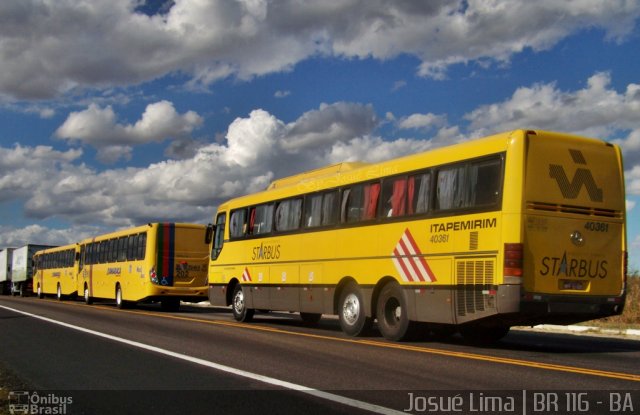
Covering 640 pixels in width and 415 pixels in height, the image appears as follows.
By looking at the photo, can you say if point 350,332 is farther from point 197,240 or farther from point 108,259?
point 108,259

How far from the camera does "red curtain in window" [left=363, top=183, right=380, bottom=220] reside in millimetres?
14078

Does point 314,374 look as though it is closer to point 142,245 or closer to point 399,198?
point 399,198

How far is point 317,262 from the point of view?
52.1ft

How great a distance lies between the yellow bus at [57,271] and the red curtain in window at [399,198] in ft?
92.3

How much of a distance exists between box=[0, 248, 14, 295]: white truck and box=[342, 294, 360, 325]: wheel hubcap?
53100 millimetres

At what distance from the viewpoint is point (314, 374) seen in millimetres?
8648

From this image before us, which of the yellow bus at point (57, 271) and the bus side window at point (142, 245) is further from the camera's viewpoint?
the yellow bus at point (57, 271)

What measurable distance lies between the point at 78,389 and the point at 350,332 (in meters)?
7.46

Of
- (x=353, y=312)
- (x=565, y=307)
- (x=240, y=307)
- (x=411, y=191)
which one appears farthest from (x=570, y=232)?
(x=240, y=307)

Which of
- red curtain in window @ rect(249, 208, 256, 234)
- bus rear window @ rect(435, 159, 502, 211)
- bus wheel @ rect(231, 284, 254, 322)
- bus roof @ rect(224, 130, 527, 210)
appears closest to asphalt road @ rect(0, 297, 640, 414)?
bus rear window @ rect(435, 159, 502, 211)


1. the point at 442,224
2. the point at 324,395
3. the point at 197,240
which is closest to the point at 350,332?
the point at 442,224

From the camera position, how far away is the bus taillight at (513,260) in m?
10.7

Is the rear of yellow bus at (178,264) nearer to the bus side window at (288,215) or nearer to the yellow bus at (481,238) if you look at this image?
the bus side window at (288,215)

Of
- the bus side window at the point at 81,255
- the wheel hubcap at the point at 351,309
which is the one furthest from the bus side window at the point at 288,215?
the bus side window at the point at 81,255
